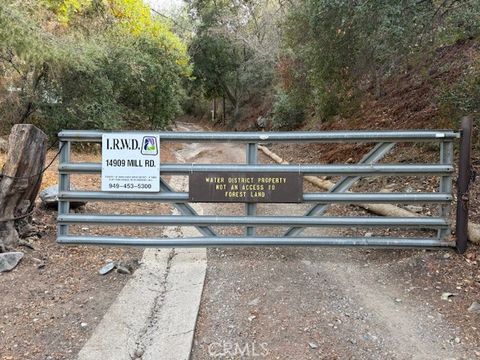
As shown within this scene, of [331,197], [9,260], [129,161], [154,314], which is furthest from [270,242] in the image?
[9,260]

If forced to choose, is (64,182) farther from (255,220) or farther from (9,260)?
(255,220)

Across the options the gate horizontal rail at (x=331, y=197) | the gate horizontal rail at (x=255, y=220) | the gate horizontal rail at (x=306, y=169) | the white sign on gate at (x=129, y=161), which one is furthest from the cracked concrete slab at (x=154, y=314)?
the gate horizontal rail at (x=306, y=169)

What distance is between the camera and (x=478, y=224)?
4820mm

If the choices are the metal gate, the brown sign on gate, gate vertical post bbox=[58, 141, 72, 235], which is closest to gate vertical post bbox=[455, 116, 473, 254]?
the metal gate

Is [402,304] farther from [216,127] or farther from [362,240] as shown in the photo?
[216,127]

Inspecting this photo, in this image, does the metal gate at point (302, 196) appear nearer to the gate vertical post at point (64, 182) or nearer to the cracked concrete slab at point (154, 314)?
the gate vertical post at point (64, 182)

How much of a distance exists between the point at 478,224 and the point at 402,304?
68.8 inches

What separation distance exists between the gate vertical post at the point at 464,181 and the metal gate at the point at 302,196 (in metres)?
0.10

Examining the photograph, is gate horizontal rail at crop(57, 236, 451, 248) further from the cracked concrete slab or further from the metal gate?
the cracked concrete slab

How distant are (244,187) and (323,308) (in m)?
1.48

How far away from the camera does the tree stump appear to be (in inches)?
181

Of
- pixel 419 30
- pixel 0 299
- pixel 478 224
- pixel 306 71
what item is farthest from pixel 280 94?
pixel 0 299

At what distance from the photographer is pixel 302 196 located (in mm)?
4430

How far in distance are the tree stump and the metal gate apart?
43 centimetres
